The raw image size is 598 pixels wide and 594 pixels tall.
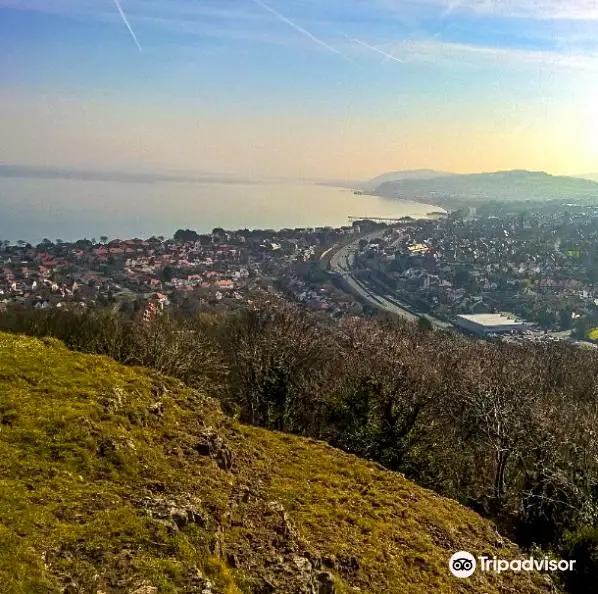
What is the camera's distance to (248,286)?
7031 cm

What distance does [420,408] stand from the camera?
712 inches

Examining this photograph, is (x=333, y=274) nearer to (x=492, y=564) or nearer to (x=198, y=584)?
(x=492, y=564)

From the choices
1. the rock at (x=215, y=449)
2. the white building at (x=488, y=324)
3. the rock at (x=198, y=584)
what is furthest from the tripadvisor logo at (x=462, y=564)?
the white building at (x=488, y=324)

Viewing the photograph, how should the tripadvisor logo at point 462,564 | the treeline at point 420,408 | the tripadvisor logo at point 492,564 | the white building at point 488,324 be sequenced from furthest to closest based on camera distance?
the white building at point 488,324, the treeline at point 420,408, the tripadvisor logo at point 492,564, the tripadvisor logo at point 462,564

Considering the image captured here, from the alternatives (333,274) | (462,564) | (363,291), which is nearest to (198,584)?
(462,564)

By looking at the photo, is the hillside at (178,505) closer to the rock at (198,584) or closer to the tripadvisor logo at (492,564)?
the rock at (198,584)

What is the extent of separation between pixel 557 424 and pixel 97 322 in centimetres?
2043

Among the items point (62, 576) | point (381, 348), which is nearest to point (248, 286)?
point (381, 348)

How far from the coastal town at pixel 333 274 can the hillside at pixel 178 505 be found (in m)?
32.1

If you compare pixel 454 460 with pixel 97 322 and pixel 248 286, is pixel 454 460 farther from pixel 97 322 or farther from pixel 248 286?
pixel 248 286

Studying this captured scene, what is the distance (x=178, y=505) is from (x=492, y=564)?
5714 millimetres

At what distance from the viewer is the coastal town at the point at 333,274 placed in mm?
61094

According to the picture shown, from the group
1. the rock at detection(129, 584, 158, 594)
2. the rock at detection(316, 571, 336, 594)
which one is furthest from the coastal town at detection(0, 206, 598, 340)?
the rock at detection(129, 584, 158, 594)

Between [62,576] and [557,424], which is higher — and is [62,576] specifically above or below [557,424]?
above
